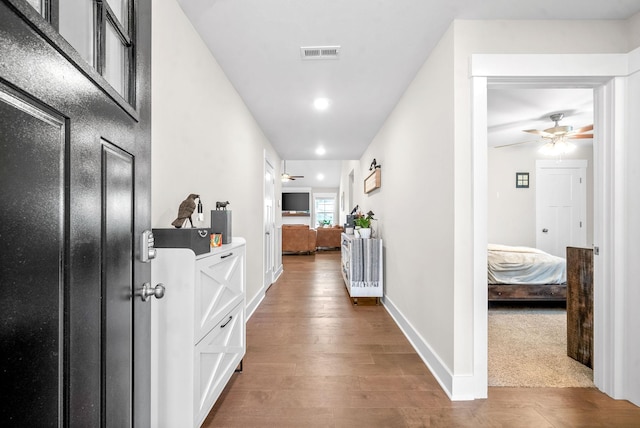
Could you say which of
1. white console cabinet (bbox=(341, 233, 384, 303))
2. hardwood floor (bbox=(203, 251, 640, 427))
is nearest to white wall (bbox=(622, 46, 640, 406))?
hardwood floor (bbox=(203, 251, 640, 427))

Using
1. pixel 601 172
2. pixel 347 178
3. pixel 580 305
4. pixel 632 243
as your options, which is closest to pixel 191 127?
pixel 601 172

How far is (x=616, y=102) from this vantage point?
183 centimetres

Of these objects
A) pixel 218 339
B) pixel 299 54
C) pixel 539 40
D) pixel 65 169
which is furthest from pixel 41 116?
pixel 539 40

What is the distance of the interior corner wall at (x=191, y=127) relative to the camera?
1537 mm

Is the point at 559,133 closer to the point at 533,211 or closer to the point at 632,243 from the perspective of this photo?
the point at 533,211

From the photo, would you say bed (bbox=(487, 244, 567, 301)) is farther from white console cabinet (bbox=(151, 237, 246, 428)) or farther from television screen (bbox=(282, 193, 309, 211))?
television screen (bbox=(282, 193, 309, 211))

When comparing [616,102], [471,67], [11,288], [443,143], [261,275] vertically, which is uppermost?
[471,67]

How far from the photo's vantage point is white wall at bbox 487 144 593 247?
5289mm

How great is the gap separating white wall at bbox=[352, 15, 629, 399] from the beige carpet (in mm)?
451

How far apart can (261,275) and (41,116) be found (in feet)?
11.6

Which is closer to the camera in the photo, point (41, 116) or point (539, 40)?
point (41, 116)

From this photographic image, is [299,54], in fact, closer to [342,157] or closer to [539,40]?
[539,40]

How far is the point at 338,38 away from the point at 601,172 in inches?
74.9

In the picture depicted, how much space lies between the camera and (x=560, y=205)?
5242 millimetres
